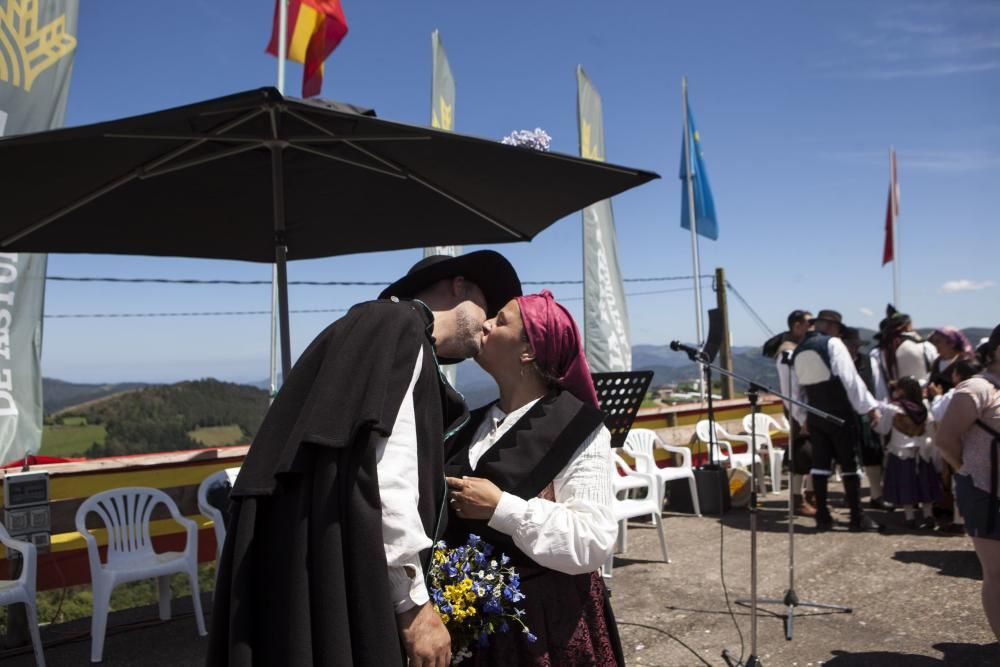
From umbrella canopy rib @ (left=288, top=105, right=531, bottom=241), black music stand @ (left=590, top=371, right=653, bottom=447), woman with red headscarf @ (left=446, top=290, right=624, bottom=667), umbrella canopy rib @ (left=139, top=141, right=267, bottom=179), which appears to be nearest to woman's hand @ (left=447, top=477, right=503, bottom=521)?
woman with red headscarf @ (left=446, top=290, right=624, bottom=667)

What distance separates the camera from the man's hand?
171 centimetres

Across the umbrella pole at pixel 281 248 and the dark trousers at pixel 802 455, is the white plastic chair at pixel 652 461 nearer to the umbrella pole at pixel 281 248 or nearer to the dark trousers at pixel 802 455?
the dark trousers at pixel 802 455

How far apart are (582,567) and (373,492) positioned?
66 centimetres

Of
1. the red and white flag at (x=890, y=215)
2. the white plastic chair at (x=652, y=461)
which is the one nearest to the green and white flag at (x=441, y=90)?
the white plastic chair at (x=652, y=461)

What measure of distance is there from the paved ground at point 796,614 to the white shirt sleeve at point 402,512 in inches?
116

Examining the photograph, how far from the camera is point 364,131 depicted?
310 cm

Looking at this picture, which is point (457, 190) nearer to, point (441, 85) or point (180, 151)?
point (180, 151)

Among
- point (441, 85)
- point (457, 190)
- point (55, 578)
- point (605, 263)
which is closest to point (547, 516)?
point (457, 190)

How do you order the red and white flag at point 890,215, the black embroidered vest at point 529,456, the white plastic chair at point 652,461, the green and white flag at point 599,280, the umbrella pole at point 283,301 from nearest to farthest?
the black embroidered vest at point 529,456 < the umbrella pole at point 283,301 < the white plastic chair at point 652,461 < the green and white flag at point 599,280 < the red and white flag at point 890,215

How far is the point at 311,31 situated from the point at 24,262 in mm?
4532

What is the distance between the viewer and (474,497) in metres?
2.01

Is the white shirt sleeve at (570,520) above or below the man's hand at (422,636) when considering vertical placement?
above

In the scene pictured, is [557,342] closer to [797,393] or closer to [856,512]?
[797,393]

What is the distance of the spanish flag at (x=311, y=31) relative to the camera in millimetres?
8328
